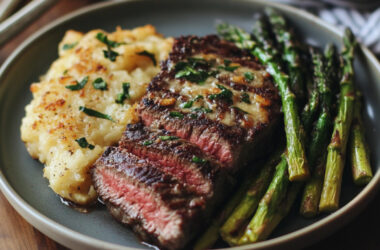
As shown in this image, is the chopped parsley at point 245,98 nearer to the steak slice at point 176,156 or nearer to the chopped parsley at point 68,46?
the steak slice at point 176,156

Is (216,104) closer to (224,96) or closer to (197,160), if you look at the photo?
A: (224,96)

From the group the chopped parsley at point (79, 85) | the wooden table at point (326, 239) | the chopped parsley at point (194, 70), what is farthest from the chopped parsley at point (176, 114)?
the wooden table at point (326, 239)

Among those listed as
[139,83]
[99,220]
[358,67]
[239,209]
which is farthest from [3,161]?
[358,67]

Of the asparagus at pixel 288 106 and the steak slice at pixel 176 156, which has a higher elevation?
Answer: the asparagus at pixel 288 106

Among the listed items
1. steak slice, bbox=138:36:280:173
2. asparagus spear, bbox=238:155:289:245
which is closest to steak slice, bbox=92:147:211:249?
asparagus spear, bbox=238:155:289:245

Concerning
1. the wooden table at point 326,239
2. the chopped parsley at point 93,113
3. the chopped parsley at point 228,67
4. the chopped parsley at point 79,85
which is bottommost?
the wooden table at point 326,239

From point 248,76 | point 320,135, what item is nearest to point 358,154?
point 320,135

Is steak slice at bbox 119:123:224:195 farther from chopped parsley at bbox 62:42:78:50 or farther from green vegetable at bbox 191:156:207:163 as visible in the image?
chopped parsley at bbox 62:42:78:50

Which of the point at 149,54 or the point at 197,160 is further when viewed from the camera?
the point at 149,54
